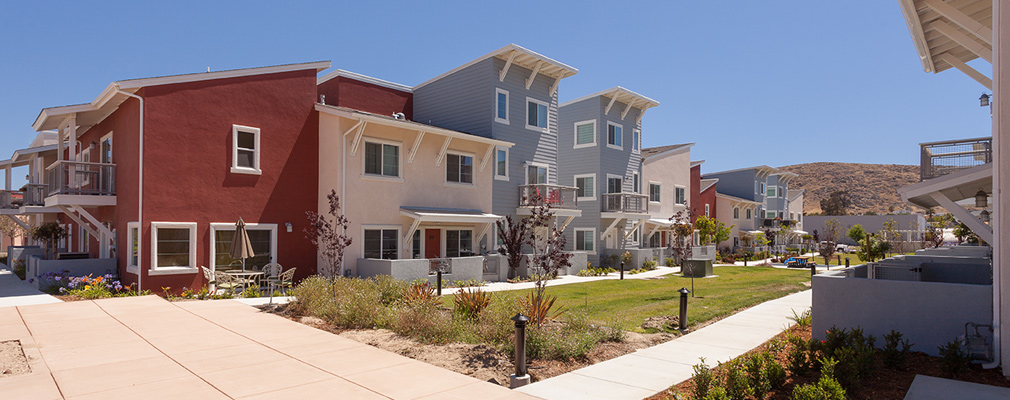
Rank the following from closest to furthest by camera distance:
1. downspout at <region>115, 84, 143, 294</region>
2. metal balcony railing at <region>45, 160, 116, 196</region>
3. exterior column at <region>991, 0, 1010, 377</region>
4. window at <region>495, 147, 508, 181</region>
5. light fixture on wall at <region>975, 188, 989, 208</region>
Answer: exterior column at <region>991, 0, 1010, 377</region> < light fixture on wall at <region>975, 188, 989, 208</region> < downspout at <region>115, 84, 143, 294</region> < metal balcony railing at <region>45, 160, 116, 196</region> < window at <region>495, 147, 508, 181</region>

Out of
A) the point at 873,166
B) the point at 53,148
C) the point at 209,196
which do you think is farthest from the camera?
the point at 873,166

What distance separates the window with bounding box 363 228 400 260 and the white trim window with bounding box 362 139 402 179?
2047 mm

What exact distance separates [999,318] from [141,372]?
11248mm

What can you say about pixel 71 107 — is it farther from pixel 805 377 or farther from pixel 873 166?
pixel 873 166

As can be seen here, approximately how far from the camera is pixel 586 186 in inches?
1217

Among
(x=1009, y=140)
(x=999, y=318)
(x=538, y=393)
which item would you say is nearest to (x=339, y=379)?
(x=538, y=393)

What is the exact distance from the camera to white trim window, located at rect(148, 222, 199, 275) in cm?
1573

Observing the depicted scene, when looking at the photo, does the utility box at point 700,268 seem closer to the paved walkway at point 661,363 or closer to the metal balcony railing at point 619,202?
the metal balcony railing at point 619,202

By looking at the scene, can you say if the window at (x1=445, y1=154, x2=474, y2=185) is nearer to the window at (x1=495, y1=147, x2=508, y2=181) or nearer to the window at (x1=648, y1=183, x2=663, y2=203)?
the window at (x1=495, y1=147, x2=508, y2=181)

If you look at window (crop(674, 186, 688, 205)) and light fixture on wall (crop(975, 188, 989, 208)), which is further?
window (crop(674, 186, 688, 205))

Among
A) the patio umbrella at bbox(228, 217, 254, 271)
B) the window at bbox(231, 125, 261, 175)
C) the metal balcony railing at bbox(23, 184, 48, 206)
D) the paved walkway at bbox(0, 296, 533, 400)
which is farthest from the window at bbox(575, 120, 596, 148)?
the metal balcony railing at bbox(23, 184, 48, 206)

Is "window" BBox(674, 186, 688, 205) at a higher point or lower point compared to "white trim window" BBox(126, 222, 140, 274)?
higher

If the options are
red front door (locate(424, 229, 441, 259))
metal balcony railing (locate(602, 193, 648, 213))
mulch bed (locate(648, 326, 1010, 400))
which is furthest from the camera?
metal balcony railing (locate(602, 193, 648, 213))

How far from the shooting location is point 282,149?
18.5 metres
